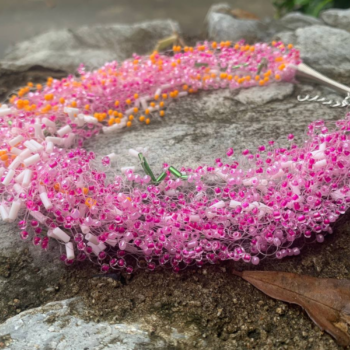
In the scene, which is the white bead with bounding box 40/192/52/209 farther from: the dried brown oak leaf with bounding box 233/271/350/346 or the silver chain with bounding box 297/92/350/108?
the silver chain with bounding box 297/92/350/108

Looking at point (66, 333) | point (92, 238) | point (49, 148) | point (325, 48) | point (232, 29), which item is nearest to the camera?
point (66, 333)

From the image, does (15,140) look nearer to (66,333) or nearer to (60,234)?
(60,234)

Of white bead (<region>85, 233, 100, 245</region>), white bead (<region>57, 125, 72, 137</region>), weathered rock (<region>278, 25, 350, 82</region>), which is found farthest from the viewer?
weathered rock (<region>278, 25, 350, 82</region>)

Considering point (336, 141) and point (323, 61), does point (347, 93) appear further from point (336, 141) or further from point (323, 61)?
point (336, 141)

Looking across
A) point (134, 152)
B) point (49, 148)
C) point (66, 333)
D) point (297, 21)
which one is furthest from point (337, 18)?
point (66, 333)

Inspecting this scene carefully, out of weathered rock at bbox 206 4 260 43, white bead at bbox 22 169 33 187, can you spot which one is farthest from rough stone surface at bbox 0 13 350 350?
weathered rock at bbox 206 4 260 43
